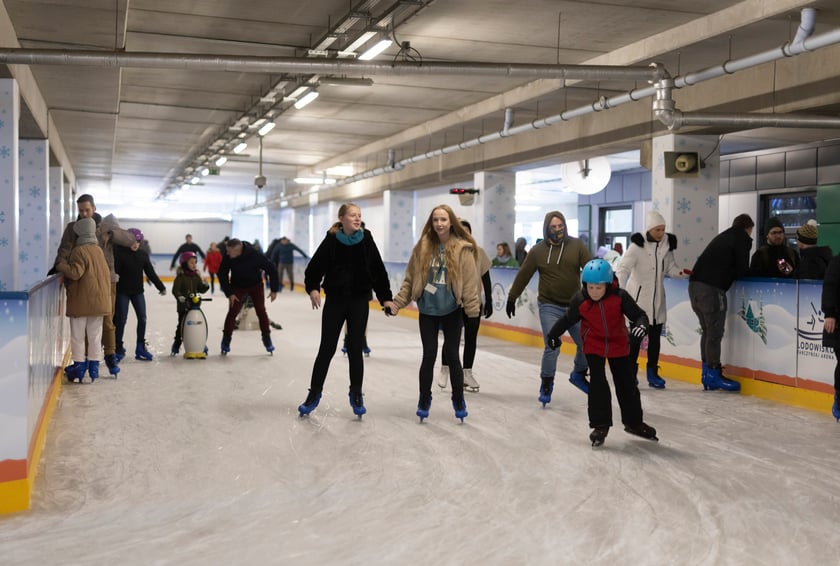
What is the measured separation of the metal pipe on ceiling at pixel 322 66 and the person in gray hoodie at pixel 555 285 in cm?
251

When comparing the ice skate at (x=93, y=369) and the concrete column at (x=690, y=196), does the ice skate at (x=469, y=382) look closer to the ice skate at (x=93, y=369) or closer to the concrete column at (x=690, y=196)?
the ice skate at (x=93, y=369)

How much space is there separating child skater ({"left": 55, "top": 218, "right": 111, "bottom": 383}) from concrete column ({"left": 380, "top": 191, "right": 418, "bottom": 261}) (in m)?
15.9

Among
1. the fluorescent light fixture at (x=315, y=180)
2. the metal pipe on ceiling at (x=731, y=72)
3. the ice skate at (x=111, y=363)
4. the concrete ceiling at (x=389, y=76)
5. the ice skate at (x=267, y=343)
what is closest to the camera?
the metal pipe on ceiling at (x=731, y=72)

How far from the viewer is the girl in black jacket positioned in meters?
6.15

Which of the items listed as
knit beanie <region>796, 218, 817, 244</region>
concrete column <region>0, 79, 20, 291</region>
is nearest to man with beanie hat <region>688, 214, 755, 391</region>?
knit beanie <region>796, 218, 817, 244</region>

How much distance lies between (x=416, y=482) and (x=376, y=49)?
5188mm

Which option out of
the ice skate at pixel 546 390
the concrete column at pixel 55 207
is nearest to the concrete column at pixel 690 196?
the ice skate at pixel 546 390

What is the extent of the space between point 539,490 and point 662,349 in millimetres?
5030

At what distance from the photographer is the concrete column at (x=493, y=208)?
17828mm

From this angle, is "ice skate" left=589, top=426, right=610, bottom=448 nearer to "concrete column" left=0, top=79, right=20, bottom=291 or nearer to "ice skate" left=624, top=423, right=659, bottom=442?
"ice skate" left=624, top=423, right=659, bottom=442

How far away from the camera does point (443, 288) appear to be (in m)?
6.05

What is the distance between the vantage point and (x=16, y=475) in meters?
4.18

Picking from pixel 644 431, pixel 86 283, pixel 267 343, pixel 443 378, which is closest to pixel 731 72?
pixel 443 378

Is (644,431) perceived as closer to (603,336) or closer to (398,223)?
(603,336)
